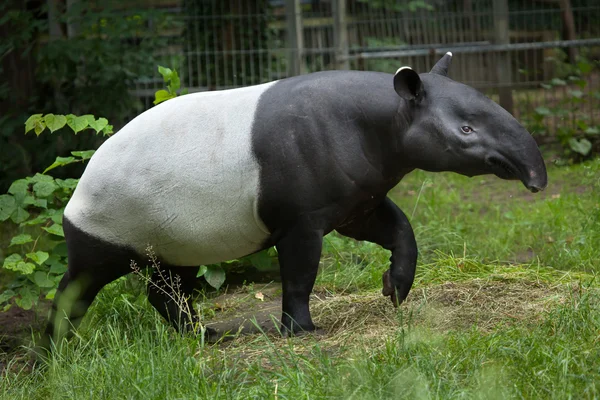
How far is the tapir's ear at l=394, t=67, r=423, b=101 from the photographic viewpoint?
4.05 meters

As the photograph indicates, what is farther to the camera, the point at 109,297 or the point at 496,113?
the point at 109,297

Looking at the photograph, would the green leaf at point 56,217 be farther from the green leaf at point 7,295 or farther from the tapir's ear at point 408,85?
the tapir's ear at point 408,85

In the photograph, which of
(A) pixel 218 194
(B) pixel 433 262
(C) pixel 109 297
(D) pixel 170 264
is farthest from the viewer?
(B) pixel 433 262

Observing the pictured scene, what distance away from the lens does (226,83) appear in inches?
378

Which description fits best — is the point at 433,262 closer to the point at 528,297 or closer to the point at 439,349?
the point at 528,297

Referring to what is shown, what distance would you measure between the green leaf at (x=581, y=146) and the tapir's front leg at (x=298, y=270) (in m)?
5.96

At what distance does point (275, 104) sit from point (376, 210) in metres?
0.78

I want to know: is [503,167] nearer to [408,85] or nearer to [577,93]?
[408,85]

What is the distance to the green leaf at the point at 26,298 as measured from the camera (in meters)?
5.27

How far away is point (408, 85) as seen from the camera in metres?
4.09

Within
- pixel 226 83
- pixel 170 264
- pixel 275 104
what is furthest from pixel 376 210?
pixel 226 83

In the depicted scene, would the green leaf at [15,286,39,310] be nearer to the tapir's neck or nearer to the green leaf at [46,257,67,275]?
the green leaf at [46,257,67,275]

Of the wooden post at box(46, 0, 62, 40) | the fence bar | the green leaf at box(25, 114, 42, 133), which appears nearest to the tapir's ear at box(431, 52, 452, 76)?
the green leaf at box(25, 114, 42, 133)

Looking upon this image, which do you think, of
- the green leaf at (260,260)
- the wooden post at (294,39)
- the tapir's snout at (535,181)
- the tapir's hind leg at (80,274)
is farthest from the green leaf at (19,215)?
the wooden post at (294,39)
